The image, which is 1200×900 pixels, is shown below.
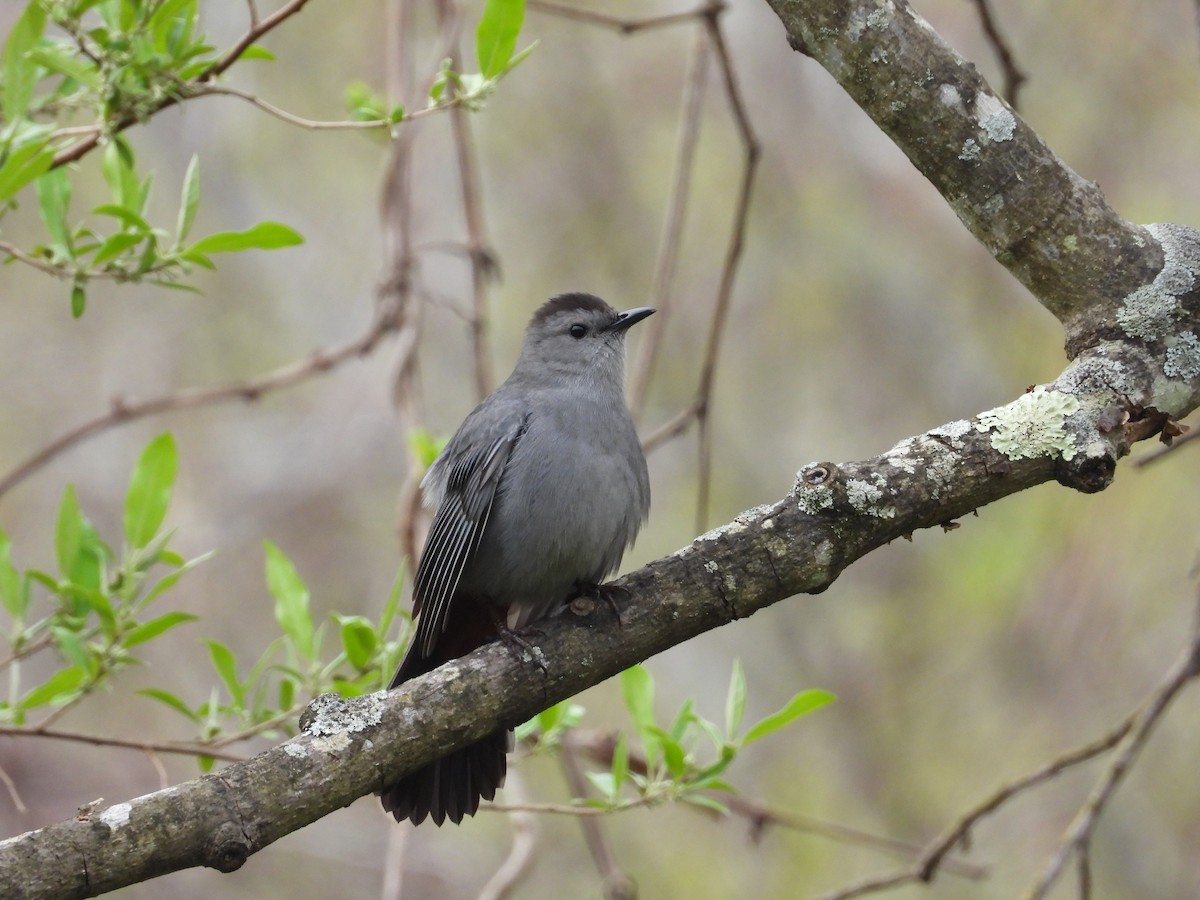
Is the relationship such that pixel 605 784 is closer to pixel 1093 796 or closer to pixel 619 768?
pixel 619 768

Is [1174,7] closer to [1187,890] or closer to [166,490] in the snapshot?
[1187,890]

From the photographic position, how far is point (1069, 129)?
321 inches

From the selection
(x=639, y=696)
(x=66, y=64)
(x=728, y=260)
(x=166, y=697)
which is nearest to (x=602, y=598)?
(x=639, y=696)

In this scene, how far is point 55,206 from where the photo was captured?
297 centimetres

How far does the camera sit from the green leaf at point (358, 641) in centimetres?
331

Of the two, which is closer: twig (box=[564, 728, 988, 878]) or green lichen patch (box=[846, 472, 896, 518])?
green lichen patch (box=[846, 472, 896, 518])

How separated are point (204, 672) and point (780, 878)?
4.43m

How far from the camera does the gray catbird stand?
367 centimetres

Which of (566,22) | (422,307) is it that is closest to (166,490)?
(422,307)

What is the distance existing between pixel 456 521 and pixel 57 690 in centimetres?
129

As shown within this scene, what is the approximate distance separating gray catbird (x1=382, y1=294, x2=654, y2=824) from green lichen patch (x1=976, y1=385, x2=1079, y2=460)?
1.49m

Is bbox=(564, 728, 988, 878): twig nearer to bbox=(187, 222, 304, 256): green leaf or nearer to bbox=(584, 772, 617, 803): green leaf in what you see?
bbox=(584, 772, 617, 803): green leaf

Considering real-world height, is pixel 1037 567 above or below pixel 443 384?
below

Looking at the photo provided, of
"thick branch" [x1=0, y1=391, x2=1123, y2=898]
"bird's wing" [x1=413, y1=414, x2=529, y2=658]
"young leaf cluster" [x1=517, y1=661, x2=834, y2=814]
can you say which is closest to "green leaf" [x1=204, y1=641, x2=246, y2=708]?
"bird's wing" [x1=413, y1=414, x2=529, y2=658]
